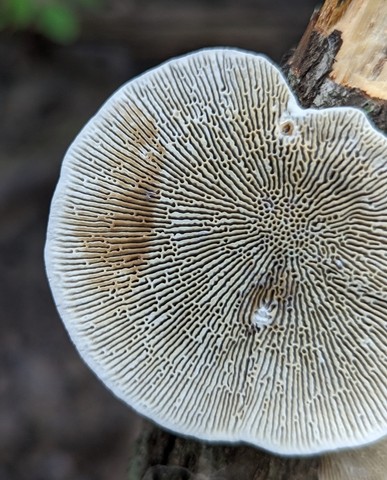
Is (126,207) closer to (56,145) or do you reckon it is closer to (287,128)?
(287,128)

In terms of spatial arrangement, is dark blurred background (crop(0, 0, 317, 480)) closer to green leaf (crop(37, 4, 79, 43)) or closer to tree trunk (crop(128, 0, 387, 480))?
green leaf (crop(37, 4, 79, 43))

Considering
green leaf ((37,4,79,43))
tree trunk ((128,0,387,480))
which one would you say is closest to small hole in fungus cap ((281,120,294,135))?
tree trunk ((128,0,387,480))

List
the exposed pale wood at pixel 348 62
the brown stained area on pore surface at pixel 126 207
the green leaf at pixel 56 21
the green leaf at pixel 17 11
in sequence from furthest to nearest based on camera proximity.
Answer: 1. the green leaf at pixel 56 21
2. the green leaf at pixel 17 11
3. the exposed pale wood at pixel 348 62
4. the brown stained area on pore surface at pixel 126 207

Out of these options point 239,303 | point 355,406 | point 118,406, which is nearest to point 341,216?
point 239,303

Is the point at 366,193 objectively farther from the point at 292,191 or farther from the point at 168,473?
the point at 168,473

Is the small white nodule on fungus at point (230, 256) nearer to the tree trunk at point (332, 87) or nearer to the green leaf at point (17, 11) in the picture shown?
the tree trunk at point (332, 87)

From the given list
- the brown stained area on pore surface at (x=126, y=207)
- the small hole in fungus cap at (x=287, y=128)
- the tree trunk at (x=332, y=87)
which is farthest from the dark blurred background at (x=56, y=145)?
the small hole in fungus cap at (x=287, y=128)
